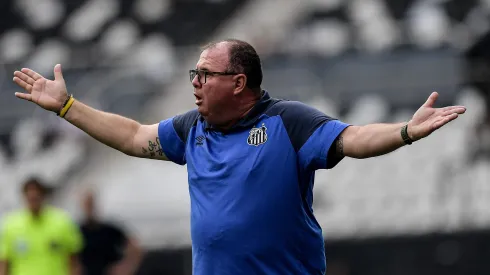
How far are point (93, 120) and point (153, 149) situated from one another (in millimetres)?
360

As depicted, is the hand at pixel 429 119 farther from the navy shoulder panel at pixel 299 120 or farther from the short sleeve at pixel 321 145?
the navy shoulder panel at pixel 299 120

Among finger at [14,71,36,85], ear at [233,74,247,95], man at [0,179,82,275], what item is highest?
finger at [14,71,36,85]

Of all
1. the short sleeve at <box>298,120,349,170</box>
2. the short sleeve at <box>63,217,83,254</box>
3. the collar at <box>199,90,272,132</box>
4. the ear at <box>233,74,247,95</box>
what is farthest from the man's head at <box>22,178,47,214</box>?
the short sleeve at <box>298,120,349,170</box>

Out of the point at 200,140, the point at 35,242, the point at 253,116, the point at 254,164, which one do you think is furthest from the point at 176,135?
the point at 35,242

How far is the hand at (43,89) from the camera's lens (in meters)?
5.88

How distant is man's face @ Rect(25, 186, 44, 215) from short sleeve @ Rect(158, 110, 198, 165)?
210 inches

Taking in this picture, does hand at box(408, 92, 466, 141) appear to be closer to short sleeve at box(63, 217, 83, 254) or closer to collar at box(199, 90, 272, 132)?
collar at box(199, 90, 272, 132)

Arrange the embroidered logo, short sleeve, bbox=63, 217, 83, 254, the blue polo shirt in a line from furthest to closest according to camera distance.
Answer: short sleeve, bbox=63, 217, 83, 254, the embroidered logo, the blue polo shirt

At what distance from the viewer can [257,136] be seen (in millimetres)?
5406

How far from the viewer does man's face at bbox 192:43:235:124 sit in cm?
552

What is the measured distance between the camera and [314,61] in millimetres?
Answer: 16250

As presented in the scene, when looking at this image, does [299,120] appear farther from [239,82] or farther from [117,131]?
[117,131]

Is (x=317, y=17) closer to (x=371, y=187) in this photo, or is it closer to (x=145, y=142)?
(x=371, y=187)

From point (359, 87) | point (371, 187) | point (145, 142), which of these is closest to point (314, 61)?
point (359, 87)
